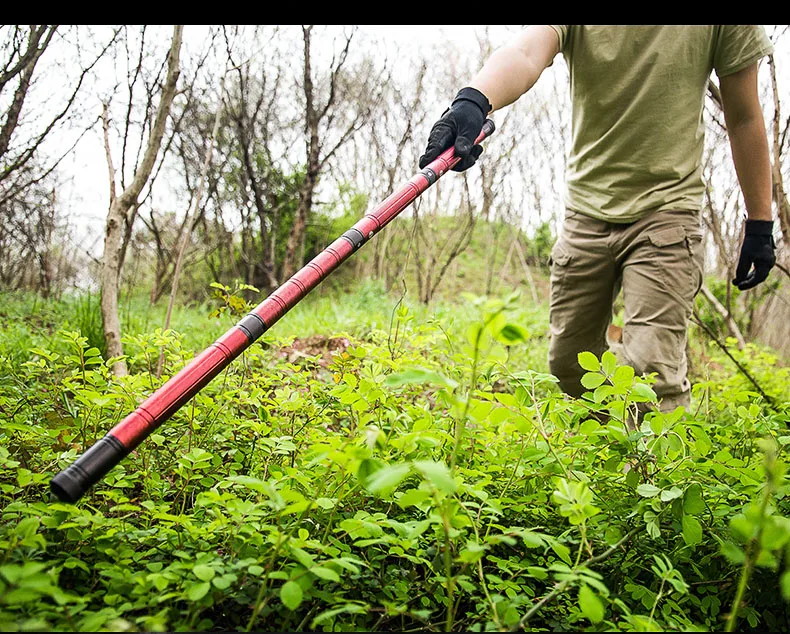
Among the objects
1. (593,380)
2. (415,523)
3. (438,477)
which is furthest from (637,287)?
(438,477)

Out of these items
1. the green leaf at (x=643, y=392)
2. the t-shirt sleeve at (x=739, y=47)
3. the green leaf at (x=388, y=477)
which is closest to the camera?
the green leaf at (x=388, y=477)

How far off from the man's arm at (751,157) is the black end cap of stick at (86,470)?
2659 mm

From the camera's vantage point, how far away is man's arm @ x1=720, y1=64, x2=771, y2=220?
7.41 ft

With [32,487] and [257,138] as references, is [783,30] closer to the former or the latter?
[32,487]

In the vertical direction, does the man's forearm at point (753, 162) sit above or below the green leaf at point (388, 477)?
above

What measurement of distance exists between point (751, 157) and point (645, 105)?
0.52 m

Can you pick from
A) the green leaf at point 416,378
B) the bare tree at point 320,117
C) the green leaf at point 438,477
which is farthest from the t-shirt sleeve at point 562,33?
the bare tree at point 320,117

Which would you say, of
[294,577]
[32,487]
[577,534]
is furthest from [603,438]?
[32,487]

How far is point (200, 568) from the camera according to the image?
0.81 m

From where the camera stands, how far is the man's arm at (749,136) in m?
2.26

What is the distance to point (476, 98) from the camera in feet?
6.76

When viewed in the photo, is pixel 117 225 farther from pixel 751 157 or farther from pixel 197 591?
pixel 751 157

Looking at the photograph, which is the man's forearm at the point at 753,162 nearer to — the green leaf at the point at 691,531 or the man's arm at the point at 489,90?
the man's arm at the point at 489,90
